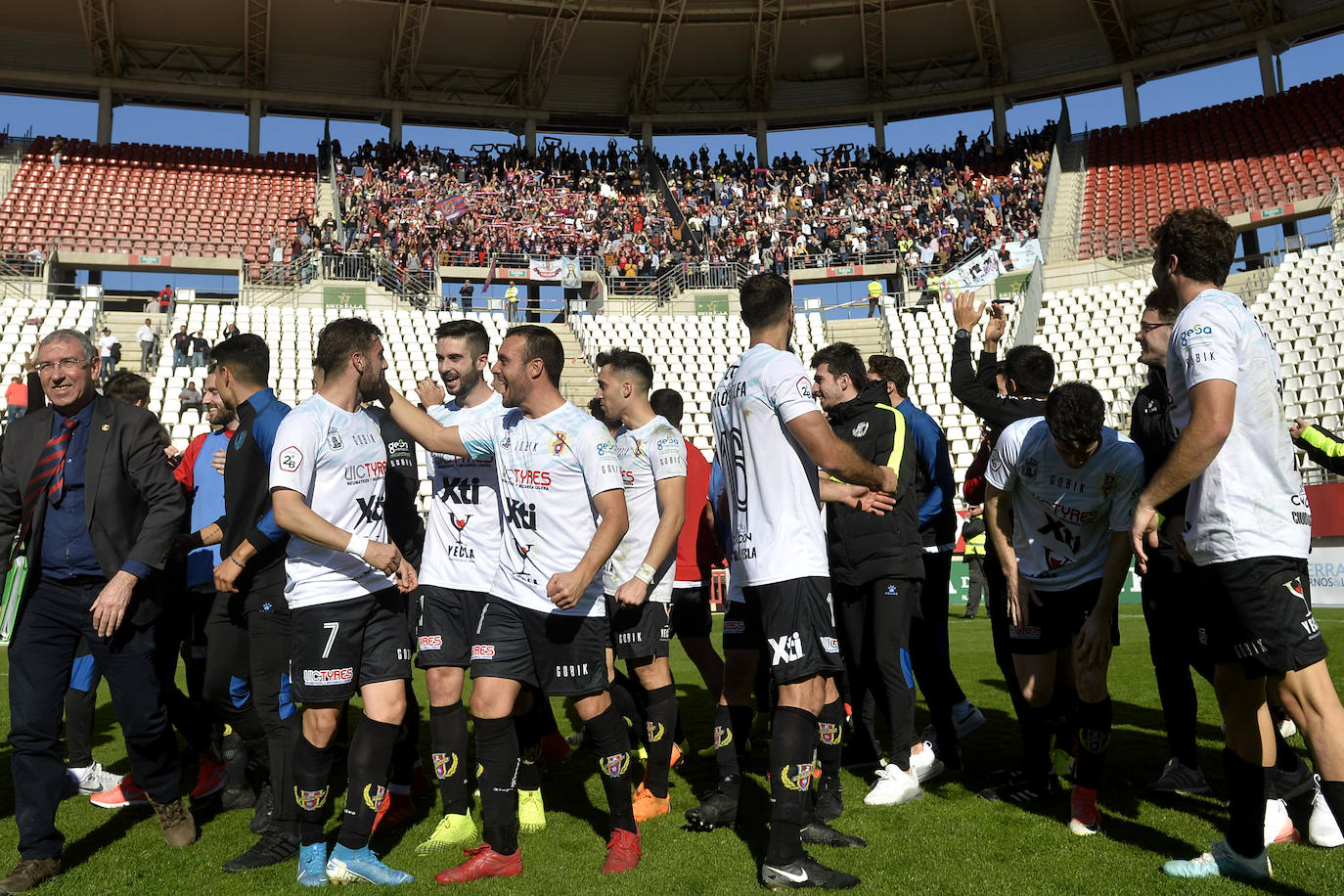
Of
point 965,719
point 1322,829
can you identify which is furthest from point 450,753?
point 1322,829

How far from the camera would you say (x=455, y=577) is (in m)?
4.63

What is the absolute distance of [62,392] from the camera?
441 cm

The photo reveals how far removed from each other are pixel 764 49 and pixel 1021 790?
3313 centimetres

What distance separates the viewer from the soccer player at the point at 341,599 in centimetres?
400

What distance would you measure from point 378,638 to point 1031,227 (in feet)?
95.5

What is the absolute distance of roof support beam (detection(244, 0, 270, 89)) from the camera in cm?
3041

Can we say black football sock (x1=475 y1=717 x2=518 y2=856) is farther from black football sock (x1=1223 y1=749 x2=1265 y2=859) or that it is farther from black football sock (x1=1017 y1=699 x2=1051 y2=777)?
black football sock (x1=1223 y1=749 x2=1265 y2=859)

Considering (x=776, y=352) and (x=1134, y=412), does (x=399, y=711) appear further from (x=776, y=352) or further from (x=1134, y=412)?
(x=1134, y=412)

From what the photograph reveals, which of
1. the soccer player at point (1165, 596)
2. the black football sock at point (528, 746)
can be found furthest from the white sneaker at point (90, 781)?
the soccer player at point (1165, 596)

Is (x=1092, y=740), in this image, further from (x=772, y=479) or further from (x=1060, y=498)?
(x=772, y=479)

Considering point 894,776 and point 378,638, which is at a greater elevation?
point 378,638

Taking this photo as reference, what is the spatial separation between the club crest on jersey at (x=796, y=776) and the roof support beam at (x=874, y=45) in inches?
1265

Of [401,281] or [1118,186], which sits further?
[1118,186]

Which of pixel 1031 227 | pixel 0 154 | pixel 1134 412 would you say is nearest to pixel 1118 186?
pixel 1031 227
